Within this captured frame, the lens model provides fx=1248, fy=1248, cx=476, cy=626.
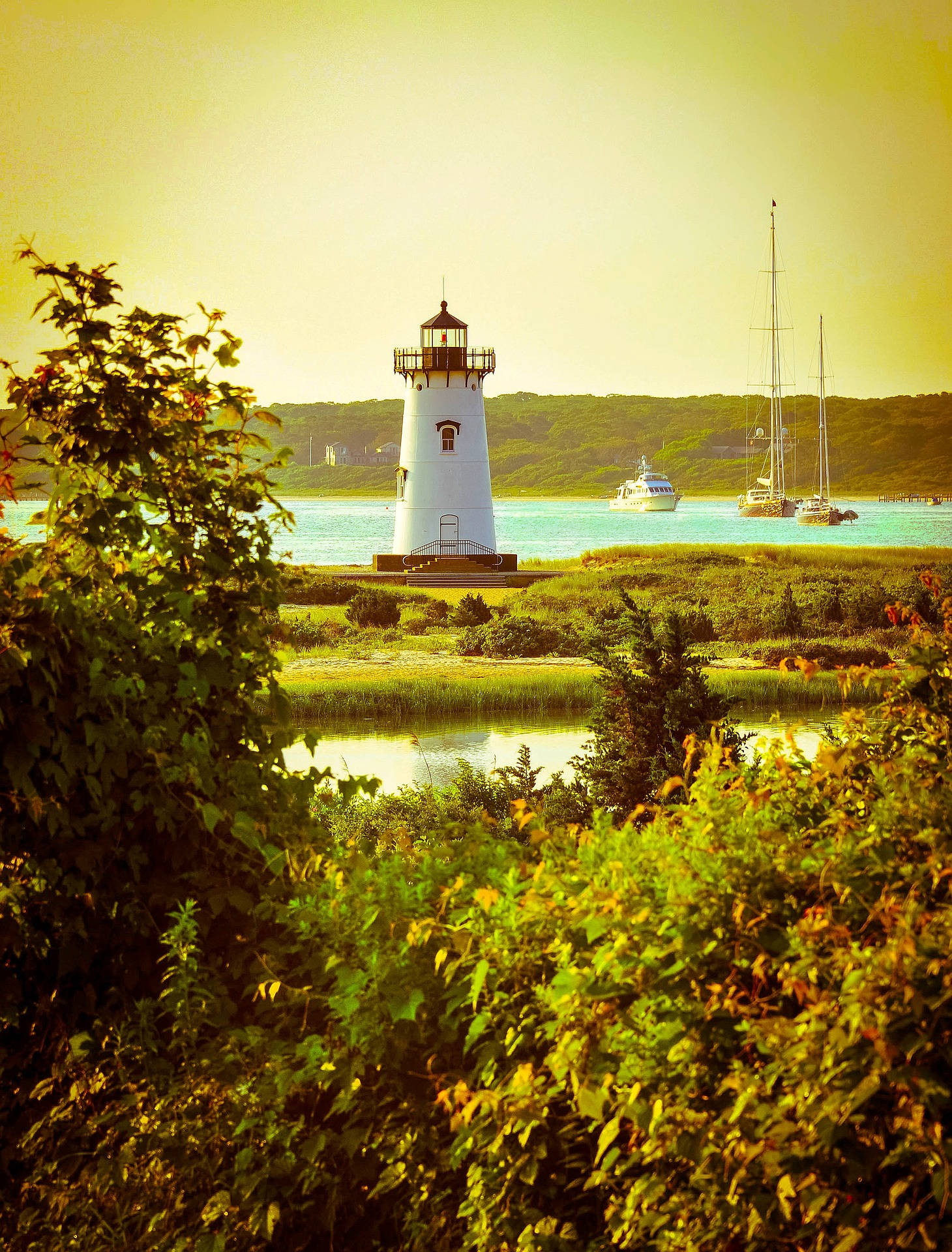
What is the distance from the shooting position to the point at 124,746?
3395mm

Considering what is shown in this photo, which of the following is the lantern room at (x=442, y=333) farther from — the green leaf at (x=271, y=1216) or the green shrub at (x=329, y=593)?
the green leaf at (x=271, y=1216)

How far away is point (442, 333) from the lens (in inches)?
1439

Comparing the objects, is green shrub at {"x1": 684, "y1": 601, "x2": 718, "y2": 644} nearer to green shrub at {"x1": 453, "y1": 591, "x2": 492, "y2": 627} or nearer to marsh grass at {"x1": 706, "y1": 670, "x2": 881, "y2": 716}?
marsh grass at {"x1": 706, "y1": 670, "x2": 881, "y2": 716}

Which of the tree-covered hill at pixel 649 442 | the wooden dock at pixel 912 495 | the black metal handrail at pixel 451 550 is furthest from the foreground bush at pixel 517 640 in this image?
the wooden dock at pixel 912 495

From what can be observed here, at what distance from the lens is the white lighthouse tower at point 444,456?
1419 inches

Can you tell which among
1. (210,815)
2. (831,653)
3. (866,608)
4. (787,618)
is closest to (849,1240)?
(210,815)

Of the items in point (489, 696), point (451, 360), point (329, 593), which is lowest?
point (489, 696)

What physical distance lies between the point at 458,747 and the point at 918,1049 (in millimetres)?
15717

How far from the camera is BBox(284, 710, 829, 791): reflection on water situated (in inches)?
626

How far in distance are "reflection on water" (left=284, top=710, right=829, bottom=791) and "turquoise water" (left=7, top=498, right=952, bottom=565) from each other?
3572cm

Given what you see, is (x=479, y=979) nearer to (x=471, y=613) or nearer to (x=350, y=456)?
(x=471, y=613)

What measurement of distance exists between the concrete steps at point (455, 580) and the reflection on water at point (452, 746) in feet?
62.7

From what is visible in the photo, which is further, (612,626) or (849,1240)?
(612,626)

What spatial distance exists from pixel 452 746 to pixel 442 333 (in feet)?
69.9
